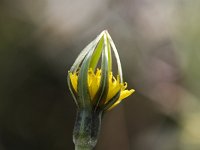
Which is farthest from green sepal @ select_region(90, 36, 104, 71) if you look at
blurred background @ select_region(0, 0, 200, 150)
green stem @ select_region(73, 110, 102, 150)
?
blurred background @ select_region(0, 0, 200, 150)

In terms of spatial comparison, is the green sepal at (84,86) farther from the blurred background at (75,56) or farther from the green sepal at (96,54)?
the blurred background at (75,56)

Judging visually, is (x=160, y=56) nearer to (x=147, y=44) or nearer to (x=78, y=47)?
(x=147, y=44)

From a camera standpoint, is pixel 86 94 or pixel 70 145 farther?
pixel 70 145

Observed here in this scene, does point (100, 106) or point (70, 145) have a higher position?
point (100, 106)

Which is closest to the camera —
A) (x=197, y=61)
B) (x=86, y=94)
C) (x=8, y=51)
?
(x=86, y=94)

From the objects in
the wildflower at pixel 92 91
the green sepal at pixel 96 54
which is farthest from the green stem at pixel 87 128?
the green sepal at pixel 96 54

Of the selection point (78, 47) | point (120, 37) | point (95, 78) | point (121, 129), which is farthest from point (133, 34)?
point (95, 78)
